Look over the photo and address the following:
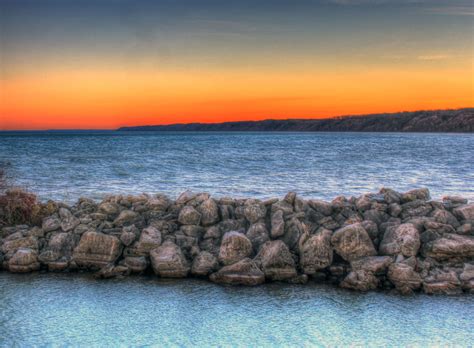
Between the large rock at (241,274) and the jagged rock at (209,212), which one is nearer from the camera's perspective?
the large rock at (241,274)

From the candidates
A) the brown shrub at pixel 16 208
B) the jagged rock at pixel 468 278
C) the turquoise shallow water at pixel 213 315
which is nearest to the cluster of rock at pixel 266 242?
the jagged rock at pixel 468 278

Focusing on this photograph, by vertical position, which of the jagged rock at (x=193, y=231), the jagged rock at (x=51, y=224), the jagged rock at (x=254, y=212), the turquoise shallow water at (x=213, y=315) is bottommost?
the turquoise shallow water at (x=213, y=315)

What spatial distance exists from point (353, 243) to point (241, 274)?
246cm

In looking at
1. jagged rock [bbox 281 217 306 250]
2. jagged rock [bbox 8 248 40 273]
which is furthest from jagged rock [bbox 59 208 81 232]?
jagged rock [bbox 281 217 306 250]

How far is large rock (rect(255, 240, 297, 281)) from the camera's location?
10461mm

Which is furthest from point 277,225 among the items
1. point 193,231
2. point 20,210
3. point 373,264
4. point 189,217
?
point 20,210

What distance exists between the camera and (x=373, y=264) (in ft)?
33.8

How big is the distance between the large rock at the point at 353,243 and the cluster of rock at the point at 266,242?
0.07 ft

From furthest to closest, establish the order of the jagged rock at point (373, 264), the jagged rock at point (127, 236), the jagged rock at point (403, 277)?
the jagged rock at point (127, 236) → the jagged rock at point (373, 264) → the jagged rock at point (403, 277)

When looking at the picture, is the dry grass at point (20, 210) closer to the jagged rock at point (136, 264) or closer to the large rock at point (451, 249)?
the jagged rock at point (136, 264)

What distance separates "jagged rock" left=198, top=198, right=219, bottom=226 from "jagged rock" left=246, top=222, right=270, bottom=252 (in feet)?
3.25

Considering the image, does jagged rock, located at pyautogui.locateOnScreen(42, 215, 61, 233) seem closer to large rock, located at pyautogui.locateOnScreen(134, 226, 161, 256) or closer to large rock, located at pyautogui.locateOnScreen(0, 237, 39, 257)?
large rock, located at pyautogui.locateOnScreen(0, 237, 39, 257)

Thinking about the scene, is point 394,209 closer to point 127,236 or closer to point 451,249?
point 451,249

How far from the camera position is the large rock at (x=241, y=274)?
10312 mm
